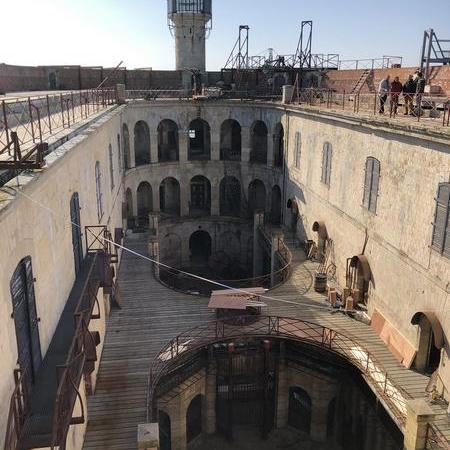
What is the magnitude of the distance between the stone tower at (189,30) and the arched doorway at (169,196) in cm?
959

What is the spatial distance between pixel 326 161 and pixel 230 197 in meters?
14.7

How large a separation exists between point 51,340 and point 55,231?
2492 millimetres

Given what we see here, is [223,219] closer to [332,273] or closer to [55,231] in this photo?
[332,273]

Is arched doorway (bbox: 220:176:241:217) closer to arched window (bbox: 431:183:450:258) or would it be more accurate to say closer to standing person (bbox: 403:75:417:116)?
standing person (bbox: 403:75:417:116)

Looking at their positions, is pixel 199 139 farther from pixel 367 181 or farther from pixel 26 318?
pixel 26 318

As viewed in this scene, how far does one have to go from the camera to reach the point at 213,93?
1419 inches

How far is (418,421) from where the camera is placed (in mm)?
12789

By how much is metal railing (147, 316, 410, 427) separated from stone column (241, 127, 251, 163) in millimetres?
17791

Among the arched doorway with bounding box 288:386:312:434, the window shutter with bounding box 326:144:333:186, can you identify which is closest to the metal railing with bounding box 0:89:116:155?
the window shutter with bounding box 326:144:333:186

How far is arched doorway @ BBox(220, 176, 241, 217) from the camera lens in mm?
Result: 37531

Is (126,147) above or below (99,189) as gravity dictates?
above

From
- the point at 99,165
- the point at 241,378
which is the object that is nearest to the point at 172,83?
the point at 99,165

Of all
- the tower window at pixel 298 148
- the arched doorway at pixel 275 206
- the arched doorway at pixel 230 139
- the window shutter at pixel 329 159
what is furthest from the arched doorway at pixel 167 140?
the window shutter at pixel 329 159

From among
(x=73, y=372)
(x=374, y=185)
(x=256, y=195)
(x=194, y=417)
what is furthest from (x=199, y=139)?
(x=73, y=372)
